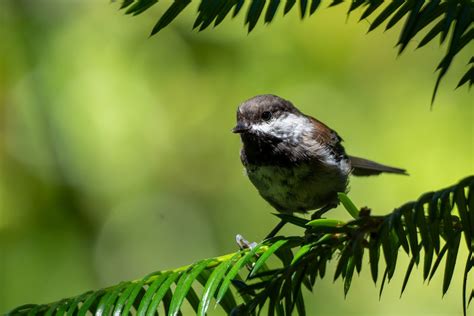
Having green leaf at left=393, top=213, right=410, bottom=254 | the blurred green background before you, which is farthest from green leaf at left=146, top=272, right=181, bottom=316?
the blurred green background

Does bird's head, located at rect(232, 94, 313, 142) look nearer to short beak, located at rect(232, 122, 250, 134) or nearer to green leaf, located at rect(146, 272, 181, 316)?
short beak, located at rect(232, 122, 250, 134)

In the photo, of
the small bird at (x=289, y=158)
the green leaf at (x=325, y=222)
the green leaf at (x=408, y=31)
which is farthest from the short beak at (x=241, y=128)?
the green leaf at (x=408, y=31)

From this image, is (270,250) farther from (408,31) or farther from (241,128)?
(241,128)

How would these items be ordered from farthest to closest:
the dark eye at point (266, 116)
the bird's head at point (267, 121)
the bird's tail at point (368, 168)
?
the bird's tail at point (368, 168), the dark eye at point (266, 116), the bird's head at point (267, 121)

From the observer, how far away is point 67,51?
4754 millimetres

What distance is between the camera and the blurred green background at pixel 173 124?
436 cm

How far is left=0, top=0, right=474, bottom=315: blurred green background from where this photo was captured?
4359 mm

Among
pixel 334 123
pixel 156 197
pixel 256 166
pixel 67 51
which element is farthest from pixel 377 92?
pixel 67 51

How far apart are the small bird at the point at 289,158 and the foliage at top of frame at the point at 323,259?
1790mm

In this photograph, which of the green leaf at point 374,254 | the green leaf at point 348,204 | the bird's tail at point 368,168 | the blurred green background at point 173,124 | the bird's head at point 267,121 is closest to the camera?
the green leaf at point 374,254

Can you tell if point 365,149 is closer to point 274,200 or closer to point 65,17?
point 274,200

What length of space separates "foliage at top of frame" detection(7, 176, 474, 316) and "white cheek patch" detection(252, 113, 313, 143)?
2.07 m

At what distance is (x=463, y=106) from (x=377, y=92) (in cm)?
57

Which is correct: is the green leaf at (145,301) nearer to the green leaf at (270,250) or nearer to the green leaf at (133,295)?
the green leaf at (133,295)
